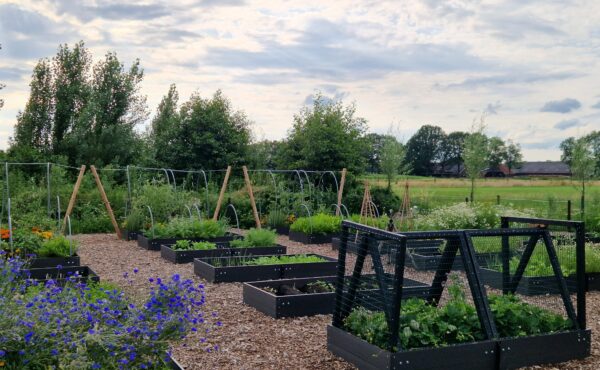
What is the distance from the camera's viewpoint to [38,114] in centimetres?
2517

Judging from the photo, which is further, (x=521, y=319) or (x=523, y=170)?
(x=523, y=170)

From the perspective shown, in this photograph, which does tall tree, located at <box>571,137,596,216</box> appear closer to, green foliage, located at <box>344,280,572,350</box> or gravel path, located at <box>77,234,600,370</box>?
gravel path, located at <box>77,234,600,370</box>

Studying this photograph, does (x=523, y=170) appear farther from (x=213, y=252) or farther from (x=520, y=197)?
(x=213, y=252)

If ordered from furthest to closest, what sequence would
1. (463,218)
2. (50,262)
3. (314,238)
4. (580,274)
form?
(314,238) → (463,218) → (50,262) → (580,274)

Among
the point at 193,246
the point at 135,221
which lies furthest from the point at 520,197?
the point at 193,246

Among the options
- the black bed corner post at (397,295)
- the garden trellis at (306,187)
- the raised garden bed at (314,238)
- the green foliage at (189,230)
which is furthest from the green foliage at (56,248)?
the black bed corner post at (397,295)

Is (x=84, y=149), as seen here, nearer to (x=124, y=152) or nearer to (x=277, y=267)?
(x=124, y=152)

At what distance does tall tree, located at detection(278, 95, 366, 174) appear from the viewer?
2086 centimetres

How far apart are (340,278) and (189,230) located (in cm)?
769

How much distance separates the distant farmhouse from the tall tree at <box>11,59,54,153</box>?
122 ft

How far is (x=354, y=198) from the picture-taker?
1972cm

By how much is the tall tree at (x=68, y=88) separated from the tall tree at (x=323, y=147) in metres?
9.34

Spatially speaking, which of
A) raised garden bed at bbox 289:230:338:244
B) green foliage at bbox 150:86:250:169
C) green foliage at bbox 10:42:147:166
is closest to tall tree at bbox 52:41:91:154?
green foliage at bbox 10:42:147:166

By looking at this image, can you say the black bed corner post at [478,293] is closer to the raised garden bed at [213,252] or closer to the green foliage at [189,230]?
the raised garden bed at [213,252]
